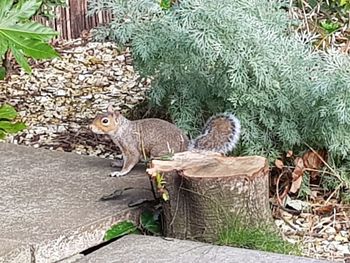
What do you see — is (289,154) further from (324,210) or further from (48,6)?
(48,6)

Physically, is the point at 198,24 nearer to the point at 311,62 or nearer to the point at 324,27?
the point at 311,62

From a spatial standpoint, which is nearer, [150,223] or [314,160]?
[150,223]

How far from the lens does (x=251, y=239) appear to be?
338 cm

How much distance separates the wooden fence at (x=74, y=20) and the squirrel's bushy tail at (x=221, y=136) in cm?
385

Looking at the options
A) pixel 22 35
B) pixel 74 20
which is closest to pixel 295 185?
pixel 22 35

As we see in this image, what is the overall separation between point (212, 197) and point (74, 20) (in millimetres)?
4526

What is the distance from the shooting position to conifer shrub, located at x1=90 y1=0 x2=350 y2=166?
377 centimetres

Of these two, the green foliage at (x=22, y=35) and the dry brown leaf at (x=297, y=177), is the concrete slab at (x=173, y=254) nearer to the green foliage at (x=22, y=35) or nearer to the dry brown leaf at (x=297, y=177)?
the dry brown leaf at (x=297, y=177)

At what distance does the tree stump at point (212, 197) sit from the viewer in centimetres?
334

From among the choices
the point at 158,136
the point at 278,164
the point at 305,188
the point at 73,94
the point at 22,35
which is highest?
the point at 22,35

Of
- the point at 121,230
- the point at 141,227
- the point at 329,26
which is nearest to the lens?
the point at 121,230

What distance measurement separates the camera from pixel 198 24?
380 cm

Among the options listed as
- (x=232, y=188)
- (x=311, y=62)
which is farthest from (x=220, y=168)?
(x=311, y=62)

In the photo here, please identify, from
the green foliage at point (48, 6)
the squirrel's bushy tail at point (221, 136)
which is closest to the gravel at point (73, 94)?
the green foliage at point (48, 6)
